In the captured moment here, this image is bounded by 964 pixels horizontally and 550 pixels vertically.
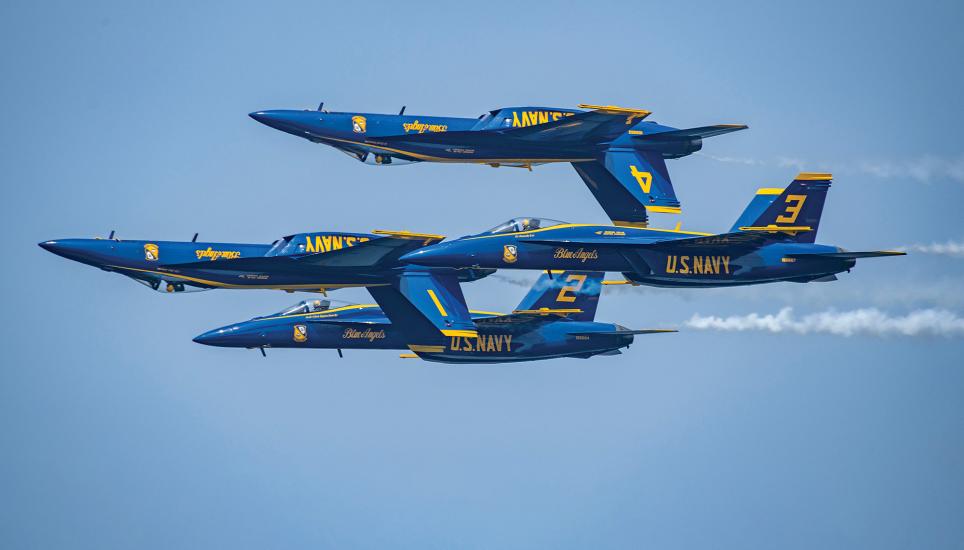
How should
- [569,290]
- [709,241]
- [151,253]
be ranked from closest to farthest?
[709,241] → [151,253] → [569,290]

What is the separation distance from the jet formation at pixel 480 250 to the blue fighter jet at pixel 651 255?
2.1 inches

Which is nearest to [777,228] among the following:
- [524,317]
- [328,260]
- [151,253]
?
[524,317]

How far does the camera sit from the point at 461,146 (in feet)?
253

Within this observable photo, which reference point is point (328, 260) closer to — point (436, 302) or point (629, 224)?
point (436, 302)

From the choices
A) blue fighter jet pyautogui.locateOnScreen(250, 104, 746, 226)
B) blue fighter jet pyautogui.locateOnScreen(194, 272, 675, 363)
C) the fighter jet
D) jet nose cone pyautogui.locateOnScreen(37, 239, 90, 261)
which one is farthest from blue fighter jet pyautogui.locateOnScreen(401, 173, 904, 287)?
jet nose cone pyautogui.locateOnScreen(37, 239, 90, 261)

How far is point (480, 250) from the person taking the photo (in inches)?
2889

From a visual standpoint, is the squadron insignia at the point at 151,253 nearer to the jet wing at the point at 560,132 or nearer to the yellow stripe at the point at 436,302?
the jet wing at the point at 560,132

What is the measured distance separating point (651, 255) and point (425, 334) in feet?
40.5

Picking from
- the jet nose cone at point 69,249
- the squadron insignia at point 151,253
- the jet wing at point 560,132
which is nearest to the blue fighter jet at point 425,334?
the squadron insignia at point 151,253

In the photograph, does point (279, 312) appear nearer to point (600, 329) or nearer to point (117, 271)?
point (117, 271)

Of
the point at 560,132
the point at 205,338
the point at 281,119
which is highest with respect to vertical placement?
the point at 560,132

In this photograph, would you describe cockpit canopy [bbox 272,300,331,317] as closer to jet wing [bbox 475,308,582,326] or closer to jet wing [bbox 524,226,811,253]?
jet wing [bbox 475,308,582,326]

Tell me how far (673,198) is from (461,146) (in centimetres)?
899

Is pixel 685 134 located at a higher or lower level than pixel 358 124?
higher
